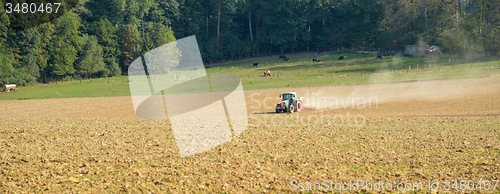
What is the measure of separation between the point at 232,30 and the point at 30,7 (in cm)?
5317

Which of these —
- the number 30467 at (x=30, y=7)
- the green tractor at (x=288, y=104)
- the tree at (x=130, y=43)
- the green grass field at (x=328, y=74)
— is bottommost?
the green grass field at (x=328, y=74)

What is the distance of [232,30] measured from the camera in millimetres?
124312

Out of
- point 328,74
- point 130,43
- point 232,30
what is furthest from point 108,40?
point 328,74

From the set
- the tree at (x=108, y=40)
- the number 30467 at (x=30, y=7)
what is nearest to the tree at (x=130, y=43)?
the tree at (x=108, y=40)

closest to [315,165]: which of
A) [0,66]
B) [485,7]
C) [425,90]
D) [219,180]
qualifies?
[219,180]

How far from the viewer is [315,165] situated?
17.3 m

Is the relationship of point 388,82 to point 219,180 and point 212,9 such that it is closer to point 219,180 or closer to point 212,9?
point 219,180

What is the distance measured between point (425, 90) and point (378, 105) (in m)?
11.1

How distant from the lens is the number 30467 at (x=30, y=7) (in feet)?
253

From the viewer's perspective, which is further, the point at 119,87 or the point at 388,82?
the point at 119,87

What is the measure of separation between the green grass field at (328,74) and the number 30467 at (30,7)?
33.7 ft

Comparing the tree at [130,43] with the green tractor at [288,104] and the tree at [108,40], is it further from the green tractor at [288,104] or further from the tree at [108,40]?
the green tractor at [288,104]

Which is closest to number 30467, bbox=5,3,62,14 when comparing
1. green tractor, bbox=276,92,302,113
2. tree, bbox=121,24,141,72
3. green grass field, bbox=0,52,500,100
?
green grass field, bbox=0,52,500,100

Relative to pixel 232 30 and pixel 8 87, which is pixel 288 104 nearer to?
pixel 8 87
